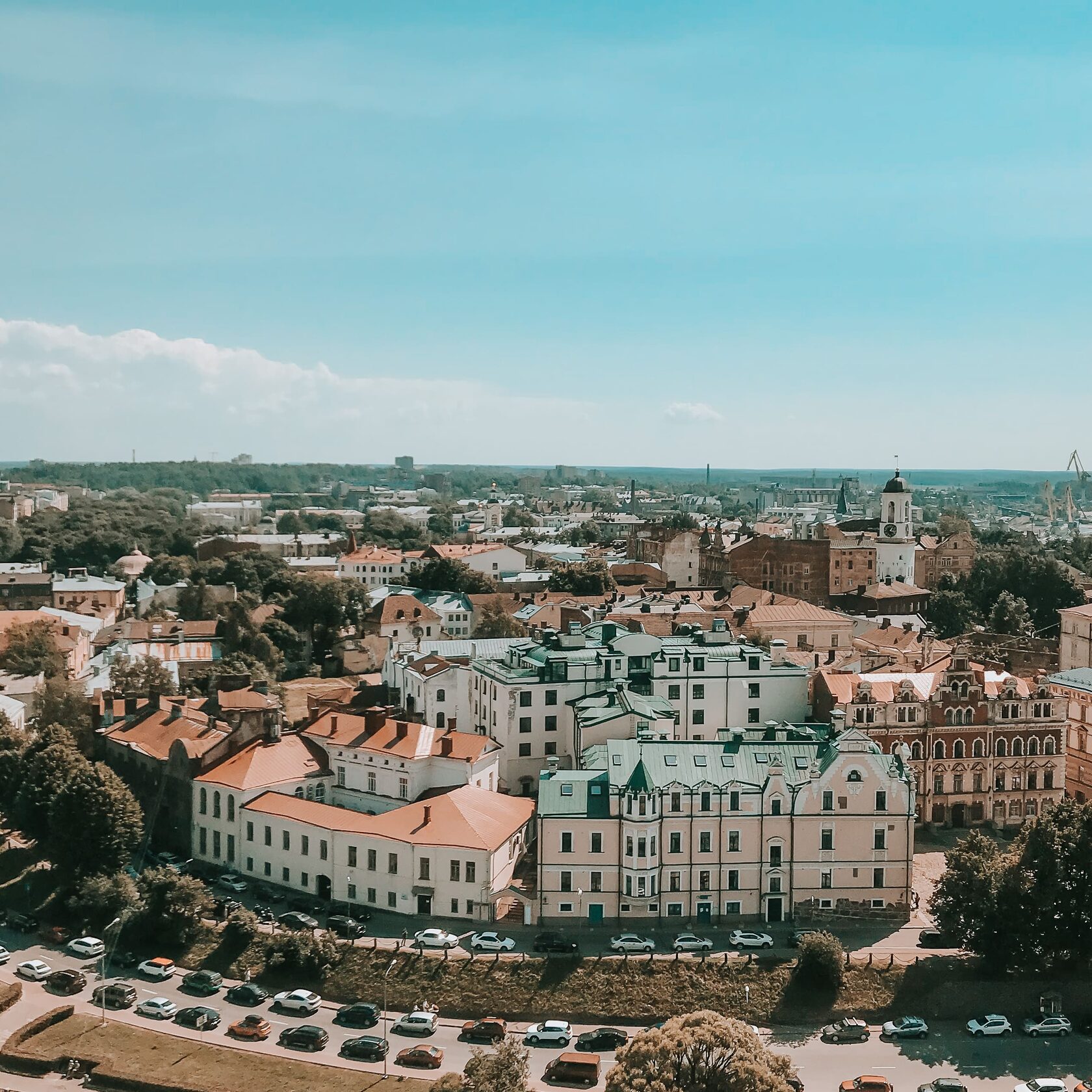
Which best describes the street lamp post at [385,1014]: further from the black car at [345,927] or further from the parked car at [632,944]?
the parked car at [632,944]

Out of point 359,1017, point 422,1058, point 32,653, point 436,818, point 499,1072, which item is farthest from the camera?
point 32,653

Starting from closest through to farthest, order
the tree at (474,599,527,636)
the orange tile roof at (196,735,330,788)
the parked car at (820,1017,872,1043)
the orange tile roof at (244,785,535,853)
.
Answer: the parked car at (820,1017,872,1043)
the orange tile roof at (244,785,535,853)
the orange tile roof at (196,735,330,788)
the tree at (474,599,527,636)

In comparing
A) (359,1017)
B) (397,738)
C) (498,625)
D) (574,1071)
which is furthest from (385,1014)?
(498,625)

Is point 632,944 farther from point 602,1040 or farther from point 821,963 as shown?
point 821,963

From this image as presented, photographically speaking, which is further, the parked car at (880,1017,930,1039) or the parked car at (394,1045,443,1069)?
the parked car at (880,1017,930,1039)

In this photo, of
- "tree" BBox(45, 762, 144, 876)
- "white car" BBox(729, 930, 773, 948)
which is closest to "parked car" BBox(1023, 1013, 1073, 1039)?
"white car" BBox(729, 930, 773, 948)

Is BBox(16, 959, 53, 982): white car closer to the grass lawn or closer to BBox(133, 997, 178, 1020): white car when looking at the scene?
the grass lawn
